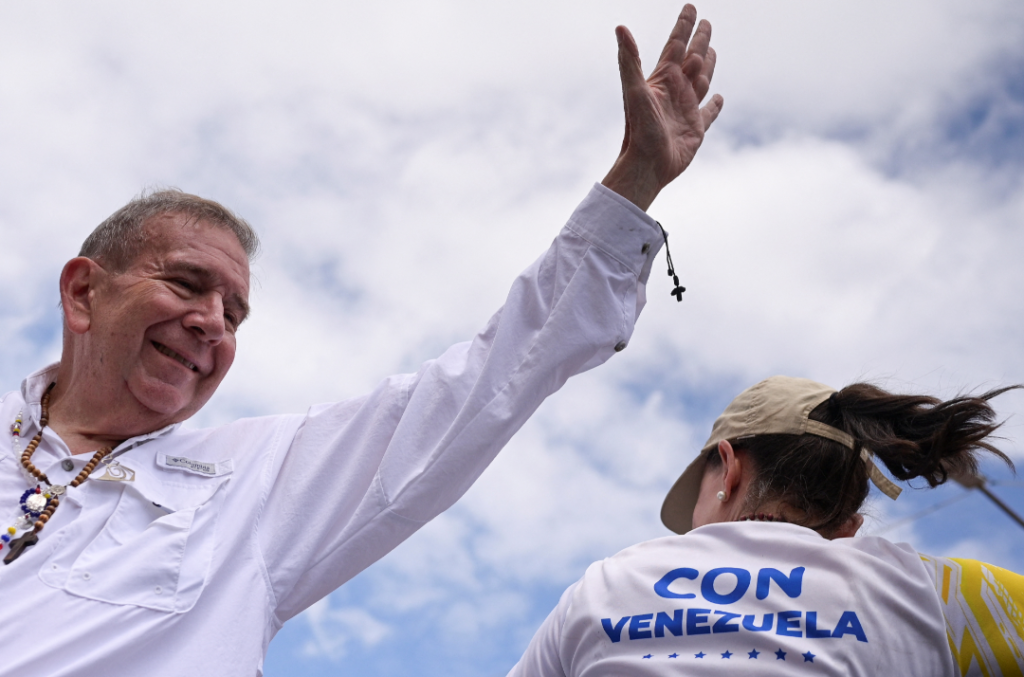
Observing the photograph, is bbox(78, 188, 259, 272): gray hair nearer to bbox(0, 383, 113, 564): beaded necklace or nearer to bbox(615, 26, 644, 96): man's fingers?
bbox(0, 383, 113, 564): beaded necklace

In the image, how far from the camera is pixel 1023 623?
1.70 m

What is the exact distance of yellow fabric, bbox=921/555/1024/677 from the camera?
167 centimetres

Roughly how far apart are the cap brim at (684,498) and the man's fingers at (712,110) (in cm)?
90

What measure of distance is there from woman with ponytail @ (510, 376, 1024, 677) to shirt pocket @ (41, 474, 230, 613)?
2.77 feet

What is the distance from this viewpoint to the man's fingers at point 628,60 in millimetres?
2115

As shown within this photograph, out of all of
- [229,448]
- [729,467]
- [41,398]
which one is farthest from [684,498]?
[41,398]

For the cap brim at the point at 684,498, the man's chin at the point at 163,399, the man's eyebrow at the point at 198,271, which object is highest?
the man's eyebrow at the point at 198,271

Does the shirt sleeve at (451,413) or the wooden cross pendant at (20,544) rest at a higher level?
the shirt sleeve at (451,413)

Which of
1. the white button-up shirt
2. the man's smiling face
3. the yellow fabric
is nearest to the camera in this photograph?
the yellow fabric

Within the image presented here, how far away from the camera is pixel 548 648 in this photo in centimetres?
202

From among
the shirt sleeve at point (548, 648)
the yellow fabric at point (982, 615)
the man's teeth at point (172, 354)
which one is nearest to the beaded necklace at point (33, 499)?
the man's teeth at point (172, 354)

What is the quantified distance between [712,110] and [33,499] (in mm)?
2029

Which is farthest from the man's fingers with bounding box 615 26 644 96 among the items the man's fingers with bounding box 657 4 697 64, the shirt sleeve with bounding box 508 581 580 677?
the shirt sleeve with bounding box 508 581 580 677

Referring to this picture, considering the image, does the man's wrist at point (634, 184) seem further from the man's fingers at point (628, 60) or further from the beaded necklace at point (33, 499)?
the beaded necklace at point (33, 499)
